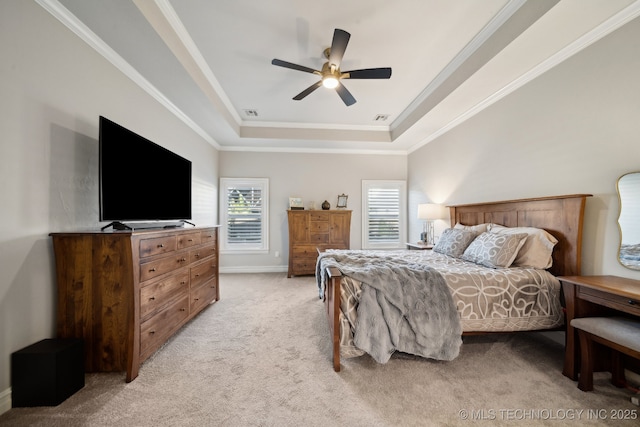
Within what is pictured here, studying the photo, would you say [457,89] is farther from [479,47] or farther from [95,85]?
[95,85]

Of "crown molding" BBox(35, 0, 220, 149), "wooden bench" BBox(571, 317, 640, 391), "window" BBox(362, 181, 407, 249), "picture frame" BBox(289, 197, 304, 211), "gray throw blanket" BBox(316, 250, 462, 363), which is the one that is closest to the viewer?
"wooden bench" BBox(571, 317, 640, 391)

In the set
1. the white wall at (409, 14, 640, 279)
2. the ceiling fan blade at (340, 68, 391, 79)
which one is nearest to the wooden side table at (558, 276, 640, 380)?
the white wall at (409, 14, 640, 279)

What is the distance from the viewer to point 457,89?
289 centimetres

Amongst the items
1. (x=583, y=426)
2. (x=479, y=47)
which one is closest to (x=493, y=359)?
(x=583, y=426)

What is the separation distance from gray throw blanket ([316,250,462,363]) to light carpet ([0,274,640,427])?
0.20 meters

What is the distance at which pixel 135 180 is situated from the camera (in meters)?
2.27

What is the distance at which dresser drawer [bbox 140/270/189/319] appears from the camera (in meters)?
1.95

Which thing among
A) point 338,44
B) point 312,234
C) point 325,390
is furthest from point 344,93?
point 325,390

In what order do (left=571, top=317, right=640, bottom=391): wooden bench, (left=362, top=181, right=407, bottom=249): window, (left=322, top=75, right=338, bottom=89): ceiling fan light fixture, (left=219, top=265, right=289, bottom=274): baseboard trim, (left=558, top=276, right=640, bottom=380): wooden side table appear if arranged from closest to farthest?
(left=571, top=317, right=640, bottom=391): wooden bench
(left=558, top=276, right=640, bottom=380): wooden side table
(left=322, top=75, right=338, bottom=89): ceiling fan light fixture
(left=219, top=265, right=289, bottom=274): baseboard trim
(left=362, top=181, right=407, bottom=249): window

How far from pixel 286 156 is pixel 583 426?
5.24 metres

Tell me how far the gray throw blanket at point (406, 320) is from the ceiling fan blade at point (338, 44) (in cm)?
207

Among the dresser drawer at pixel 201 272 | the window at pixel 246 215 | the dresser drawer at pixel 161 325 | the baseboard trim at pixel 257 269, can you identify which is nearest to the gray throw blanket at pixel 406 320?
the dresser drawer at pixel 161 325

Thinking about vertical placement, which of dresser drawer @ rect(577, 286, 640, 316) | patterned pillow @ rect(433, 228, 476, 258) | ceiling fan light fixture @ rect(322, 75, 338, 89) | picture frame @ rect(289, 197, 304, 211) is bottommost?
dresser drawer @ rect(577, 286, 640, 316)

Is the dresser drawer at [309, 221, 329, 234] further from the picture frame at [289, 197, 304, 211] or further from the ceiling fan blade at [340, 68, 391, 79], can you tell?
the ceiling fan blade at [340, 68, 391, 79]
